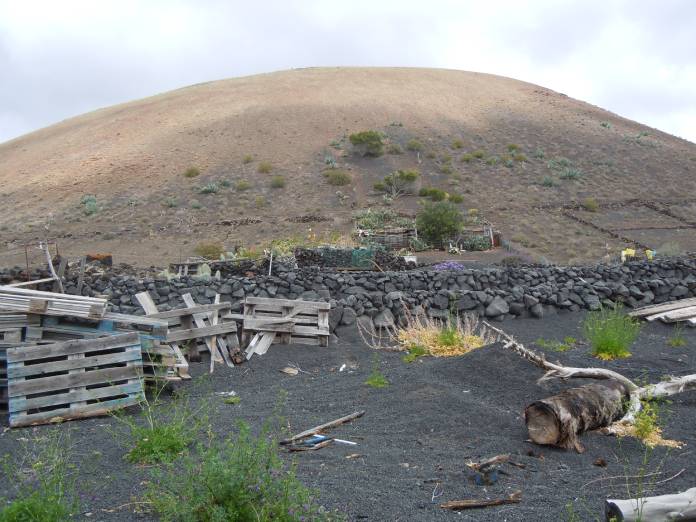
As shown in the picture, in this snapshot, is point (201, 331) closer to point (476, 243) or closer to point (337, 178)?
point (476, 243)

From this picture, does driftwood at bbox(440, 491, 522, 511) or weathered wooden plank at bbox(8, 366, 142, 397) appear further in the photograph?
weathered wooden plank at bbox(8, 366, 142, 397)

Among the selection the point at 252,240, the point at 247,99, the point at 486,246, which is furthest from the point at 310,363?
the point at 247,99

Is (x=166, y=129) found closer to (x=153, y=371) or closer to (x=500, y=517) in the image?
(x=153, y=371)

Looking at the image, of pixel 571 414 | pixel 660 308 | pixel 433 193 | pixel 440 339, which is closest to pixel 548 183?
pixel 433 193

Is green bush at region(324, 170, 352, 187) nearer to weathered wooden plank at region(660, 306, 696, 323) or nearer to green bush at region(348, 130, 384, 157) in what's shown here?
green bush at region(348, 130, 384, 157)

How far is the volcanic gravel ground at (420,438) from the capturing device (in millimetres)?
4449

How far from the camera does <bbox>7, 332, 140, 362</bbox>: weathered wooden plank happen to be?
6531mm

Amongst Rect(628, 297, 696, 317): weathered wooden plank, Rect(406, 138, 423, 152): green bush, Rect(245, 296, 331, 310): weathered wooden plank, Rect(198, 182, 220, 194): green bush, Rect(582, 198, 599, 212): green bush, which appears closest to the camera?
Rect(245, 296, 331, 310): weathered wooden plank

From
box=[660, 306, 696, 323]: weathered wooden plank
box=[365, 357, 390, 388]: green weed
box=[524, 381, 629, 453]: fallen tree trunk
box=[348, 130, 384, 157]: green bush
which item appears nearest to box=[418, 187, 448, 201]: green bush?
box=[348, 130, 384, 157]: green bush

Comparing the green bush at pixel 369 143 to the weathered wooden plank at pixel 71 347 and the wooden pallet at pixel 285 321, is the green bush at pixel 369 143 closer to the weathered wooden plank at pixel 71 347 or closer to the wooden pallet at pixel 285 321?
the wooden pallet at pixel 285 321

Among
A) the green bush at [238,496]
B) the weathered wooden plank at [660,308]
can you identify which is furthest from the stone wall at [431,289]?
→ the green bush at [238,496]

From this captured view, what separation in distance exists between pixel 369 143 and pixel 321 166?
175 inches

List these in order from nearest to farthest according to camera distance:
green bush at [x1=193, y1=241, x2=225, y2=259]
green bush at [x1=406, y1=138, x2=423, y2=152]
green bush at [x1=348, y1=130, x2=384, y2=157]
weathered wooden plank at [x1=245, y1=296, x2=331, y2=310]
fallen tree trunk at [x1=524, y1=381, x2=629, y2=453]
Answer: fallen tree trunk at [x1=524, y1=381, x2=629, y2=453]
weathered wooden plank at [x1=245, y1=296, x2=331, y2=310]
green bush at [x1=193, y1=241, x2=225, y2=259]
green bush at [x1=348, y1=130, x2=384, y2=157]
green bush at [x1=406, y1=138, x2=423, y2=152]

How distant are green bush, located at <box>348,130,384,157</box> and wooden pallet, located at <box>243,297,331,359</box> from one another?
34344mm
